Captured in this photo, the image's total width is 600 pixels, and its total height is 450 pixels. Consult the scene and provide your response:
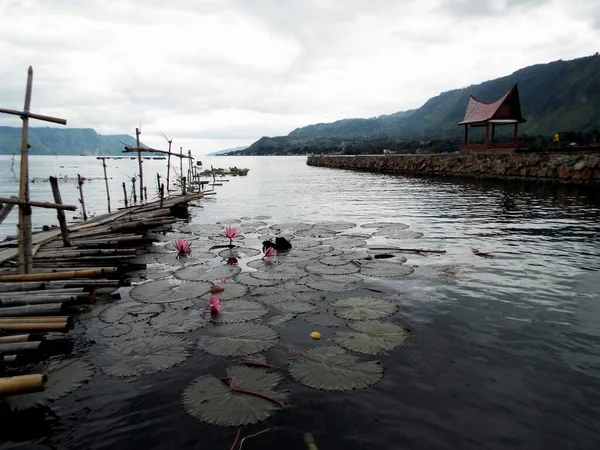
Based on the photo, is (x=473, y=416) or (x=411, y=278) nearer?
(x=473, y=416)

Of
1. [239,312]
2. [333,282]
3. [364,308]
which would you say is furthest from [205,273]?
[364,308]

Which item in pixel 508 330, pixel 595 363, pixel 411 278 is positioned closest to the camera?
pixel 595 363

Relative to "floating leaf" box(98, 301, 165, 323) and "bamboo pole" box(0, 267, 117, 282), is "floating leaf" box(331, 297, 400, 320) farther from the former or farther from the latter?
"bamboo pole" box(0, 267, 117, 282)

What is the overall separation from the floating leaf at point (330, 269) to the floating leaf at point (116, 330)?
5108mm

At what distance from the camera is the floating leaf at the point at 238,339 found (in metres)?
6.13

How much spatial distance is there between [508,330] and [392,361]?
8.59ft

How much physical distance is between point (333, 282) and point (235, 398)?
501 cm

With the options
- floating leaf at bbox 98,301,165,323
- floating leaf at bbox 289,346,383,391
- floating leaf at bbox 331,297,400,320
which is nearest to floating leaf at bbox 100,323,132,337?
floating leaf at bbox 98,301,165,323

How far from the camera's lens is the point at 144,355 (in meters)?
5.97

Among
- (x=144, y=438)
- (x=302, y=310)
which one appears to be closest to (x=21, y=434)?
(x=144, y=438)

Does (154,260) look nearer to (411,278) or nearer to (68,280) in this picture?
(68,280)

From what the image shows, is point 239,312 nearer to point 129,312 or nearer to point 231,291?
point 231,291

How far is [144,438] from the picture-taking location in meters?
4.37

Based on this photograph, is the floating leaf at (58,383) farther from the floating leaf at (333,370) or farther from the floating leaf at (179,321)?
the floating leaf at (333,370)
